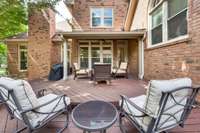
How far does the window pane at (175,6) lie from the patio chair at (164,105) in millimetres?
3632

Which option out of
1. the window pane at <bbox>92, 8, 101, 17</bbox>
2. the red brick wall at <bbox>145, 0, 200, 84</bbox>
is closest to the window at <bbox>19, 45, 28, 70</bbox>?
the window pane at <bbox>92, 8, 101, 17</bbox>

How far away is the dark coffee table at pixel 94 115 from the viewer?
2.64 meters

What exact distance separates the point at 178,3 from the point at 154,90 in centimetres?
448

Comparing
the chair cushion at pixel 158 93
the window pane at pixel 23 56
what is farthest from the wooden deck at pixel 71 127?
the window pane at pixel 23 56

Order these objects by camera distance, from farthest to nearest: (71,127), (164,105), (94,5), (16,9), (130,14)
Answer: (94,5)
(130,14)
(16,9)
(71,127)
(164,105)

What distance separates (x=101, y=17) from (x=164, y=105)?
1229 cm

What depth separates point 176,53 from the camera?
18.2ft

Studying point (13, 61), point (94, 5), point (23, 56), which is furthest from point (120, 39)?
point (13, 61)

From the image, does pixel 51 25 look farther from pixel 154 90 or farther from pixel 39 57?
pixel 154 90

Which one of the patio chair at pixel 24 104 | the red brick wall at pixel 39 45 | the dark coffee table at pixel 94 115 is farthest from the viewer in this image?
the red brick wall at pixel 39 45

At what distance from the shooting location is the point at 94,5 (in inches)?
→ 536

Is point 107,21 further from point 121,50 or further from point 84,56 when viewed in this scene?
point 84,56

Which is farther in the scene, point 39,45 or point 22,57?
point 22,57

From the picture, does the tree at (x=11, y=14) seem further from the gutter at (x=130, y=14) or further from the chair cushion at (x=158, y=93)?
the chair cushion at (x=158, y=93)
